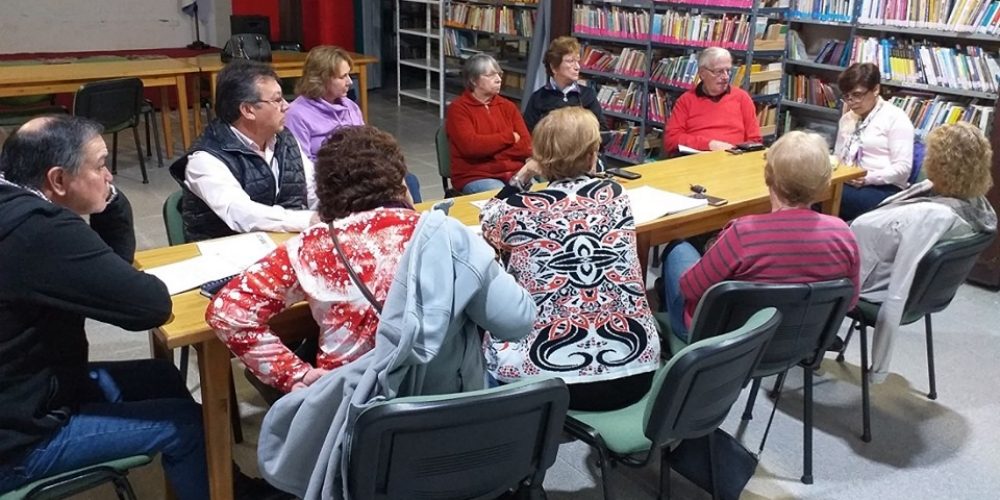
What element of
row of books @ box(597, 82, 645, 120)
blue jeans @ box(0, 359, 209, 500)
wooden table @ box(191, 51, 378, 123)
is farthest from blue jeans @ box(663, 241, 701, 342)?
wooden table @ box(191, 51, 378, 123)

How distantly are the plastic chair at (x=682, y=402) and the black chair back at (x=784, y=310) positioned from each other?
0.65 ft

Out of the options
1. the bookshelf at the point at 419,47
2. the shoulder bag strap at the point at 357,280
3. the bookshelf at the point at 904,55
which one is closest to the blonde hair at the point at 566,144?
the shoulder bag strap at the point at 357,280

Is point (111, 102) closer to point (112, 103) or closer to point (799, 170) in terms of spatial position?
point (112, 103)

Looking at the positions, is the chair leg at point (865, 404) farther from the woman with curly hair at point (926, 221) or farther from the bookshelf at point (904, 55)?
the bookshelf at point (904, 55)

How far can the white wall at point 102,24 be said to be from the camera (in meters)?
8.20

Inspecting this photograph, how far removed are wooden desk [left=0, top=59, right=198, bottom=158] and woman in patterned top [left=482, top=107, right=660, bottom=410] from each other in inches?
195

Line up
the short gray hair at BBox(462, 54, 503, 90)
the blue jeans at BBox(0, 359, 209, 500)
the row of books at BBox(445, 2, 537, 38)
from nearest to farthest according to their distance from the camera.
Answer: the blue jeans at BBox(0, 359, 209, 500) < the short gray hair at BBox(462, 54, 503, 90) < the row of books at BBox(445, 2, 537, 38)

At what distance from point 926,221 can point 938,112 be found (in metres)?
2.38

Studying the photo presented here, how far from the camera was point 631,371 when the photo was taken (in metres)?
2.08

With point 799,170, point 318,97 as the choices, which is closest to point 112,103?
point 318,97

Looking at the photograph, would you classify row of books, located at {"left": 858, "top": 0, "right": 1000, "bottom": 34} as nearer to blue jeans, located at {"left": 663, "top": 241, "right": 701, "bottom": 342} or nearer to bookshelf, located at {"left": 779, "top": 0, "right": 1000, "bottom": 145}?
bookshelf, located at {"left": 779, "top": 0, "right": 1000, "bottom": 145}

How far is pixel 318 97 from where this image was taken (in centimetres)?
367

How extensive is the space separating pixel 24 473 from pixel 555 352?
1.21 m

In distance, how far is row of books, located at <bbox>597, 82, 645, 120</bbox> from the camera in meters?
6.16
